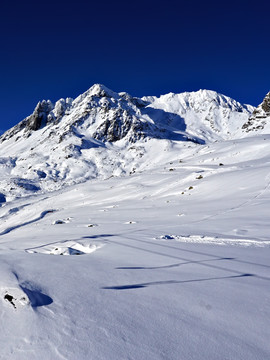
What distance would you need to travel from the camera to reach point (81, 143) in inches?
3612

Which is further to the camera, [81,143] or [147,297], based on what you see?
[81,143]

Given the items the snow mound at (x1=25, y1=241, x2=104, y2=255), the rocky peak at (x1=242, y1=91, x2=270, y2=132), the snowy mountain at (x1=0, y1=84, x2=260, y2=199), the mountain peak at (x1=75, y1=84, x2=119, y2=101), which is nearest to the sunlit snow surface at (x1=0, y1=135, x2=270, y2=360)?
the snow mound at (x1=25, y1=241, x2=104, y2=255)

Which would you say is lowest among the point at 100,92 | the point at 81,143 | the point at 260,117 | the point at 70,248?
the point at 70,248

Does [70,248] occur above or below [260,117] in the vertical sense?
below

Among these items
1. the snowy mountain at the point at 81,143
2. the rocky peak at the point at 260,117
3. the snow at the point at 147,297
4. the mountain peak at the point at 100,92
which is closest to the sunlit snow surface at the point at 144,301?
the snow at the point at 147,297

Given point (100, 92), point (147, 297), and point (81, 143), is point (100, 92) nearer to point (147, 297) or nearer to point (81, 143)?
point (81, 143)

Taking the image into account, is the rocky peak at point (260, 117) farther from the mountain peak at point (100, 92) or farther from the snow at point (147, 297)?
the mountain peak at point (100, 92)

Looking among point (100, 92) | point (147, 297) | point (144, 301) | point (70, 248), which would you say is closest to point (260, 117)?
point (70, 248)

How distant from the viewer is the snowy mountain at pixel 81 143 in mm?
69188

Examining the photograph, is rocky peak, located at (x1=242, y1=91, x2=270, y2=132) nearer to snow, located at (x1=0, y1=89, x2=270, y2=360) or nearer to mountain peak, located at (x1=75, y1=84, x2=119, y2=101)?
snow, located at (x1=0, y1=89, x2=270, y2=360)

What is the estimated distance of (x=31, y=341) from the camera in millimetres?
1992

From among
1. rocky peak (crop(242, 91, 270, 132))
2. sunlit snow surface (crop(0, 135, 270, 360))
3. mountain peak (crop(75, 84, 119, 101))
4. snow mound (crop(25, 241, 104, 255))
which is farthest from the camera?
mountain peak (crop(75, 84, 119, 101))

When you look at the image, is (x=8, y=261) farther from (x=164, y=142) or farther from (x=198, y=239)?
(x=164, y=142)

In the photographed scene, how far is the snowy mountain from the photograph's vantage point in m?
69.2
